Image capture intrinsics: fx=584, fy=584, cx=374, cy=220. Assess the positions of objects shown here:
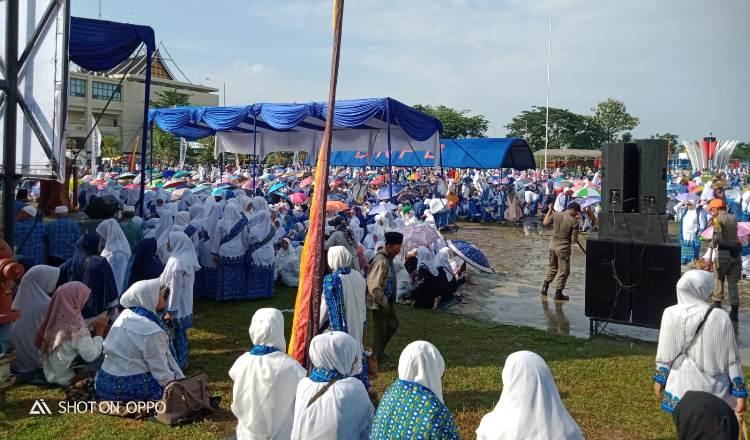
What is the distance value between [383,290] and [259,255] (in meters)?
3.20

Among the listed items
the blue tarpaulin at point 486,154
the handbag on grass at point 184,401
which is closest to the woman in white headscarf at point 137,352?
the handbag on grass at point 184,401

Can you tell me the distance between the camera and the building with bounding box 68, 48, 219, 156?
146 ft

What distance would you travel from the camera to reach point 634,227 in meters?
6.20

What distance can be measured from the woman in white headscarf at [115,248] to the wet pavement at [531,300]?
412 cm

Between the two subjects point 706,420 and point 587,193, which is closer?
point 706,420

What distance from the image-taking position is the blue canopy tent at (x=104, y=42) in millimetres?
6641

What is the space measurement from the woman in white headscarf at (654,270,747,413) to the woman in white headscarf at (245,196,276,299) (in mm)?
5296

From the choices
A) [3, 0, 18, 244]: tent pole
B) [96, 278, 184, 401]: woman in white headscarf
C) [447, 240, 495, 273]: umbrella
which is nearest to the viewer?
[96, 278, 184, 401]: woman in white headscarf

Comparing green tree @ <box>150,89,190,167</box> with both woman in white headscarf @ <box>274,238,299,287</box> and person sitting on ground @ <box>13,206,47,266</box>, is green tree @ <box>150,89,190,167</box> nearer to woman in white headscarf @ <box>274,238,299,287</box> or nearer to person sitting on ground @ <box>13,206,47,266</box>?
woman in white headscarf @ <box>274,238,299,287</box>

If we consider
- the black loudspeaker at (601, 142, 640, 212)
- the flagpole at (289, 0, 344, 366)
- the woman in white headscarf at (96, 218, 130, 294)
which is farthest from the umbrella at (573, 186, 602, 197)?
the flagpole at (289, 0, 344, 366)

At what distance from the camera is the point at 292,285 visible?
8.75 meters

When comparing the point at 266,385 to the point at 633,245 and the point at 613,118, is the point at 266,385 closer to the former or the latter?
the point at 633,245

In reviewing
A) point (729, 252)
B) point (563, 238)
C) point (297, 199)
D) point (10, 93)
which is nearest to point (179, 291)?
point (10, 93)

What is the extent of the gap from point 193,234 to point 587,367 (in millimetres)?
4656
